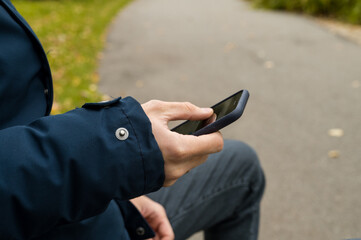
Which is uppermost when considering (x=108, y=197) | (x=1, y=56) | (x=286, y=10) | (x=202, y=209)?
(x=1, y=56)

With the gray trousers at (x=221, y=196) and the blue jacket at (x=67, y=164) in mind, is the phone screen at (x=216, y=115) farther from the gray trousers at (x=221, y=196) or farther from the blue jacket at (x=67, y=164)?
the gray trousers at (x=221, y=196)

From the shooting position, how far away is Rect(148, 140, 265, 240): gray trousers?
136 centimetres

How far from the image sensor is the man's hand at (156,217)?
126 cm

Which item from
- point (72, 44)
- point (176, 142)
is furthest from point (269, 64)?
point (176, 142)

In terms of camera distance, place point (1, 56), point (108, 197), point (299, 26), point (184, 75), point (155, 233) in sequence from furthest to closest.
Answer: point (299, 26) < point (184, 75) < point (155, 233) < point (1, 56) < point (108, 197)

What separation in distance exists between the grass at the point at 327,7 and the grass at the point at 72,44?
4267 mm

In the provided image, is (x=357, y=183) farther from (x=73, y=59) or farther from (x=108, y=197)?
(x=73, y=59)

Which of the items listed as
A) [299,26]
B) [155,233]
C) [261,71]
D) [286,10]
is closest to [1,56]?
[155,233]

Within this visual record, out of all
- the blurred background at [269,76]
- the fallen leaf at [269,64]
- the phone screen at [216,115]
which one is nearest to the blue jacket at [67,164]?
the phone screen at [216,115]

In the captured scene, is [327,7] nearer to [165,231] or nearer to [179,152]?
[165,231]

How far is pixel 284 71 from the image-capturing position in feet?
16.1

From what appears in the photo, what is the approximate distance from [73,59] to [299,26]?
14.9 feet

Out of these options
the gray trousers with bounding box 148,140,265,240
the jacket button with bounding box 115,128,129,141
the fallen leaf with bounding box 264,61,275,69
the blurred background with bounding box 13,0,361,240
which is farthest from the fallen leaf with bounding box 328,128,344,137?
the jacket button with bounding box 115,128,129,141

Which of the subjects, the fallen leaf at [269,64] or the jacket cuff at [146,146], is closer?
the jacket cuff at [146,146]
